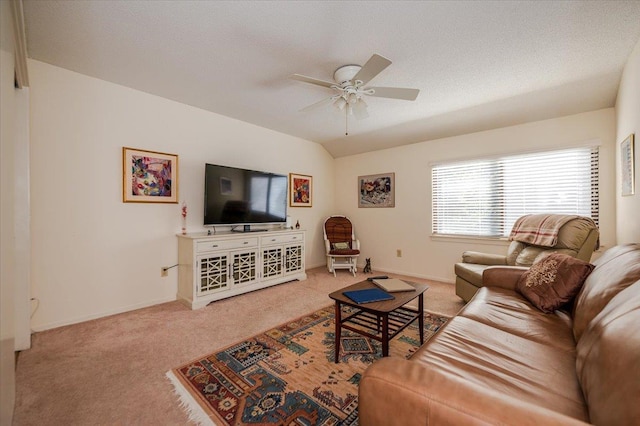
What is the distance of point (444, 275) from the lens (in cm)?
401

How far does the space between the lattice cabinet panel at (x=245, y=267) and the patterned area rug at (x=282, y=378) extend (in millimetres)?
1179

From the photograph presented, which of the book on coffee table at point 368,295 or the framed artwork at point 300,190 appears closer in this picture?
the book on coffee table at point 368,295

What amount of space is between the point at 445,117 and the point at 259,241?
2.96 metres

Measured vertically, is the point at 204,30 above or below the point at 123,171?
above

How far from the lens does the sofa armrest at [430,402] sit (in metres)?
0.66

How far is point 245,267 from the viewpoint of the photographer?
3.42 metres

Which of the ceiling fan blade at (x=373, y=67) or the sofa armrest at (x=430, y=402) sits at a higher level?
the ceiling fan blade at (x=373, y=67)

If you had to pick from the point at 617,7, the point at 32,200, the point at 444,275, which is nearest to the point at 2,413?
the point at 32,200

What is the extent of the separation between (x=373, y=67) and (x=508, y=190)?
2.81 meters

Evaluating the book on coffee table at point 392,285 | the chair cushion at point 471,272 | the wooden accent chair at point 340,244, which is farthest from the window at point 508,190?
the book on coffee table at point 392,285

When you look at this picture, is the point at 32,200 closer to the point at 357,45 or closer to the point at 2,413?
the point at 2,413

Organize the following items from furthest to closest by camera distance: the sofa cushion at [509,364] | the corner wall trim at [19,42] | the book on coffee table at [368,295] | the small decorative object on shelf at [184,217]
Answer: the small decorative object on shelf at [184,217] → the book on coffee table at [368,295] → the corner wall trim at [19,42] → the sofa cushion at [509,364]

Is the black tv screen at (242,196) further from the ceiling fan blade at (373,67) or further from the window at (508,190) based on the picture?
the window at (508,190)

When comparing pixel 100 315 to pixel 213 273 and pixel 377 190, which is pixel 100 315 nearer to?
pixel 213 273
